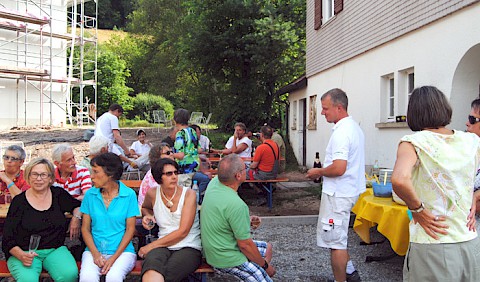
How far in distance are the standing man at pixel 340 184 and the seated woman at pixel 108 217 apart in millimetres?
1594

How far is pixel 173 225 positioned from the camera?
12.0ft

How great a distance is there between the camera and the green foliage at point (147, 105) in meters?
A: 35.6

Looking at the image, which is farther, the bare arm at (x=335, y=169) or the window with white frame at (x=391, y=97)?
the window with white frame at (x=391, y=97)

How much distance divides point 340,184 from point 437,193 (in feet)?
5.36

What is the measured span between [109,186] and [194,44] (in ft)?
46.9

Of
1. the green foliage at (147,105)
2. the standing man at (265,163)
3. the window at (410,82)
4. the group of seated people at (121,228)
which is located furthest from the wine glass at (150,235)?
the green foliage at (147,105)

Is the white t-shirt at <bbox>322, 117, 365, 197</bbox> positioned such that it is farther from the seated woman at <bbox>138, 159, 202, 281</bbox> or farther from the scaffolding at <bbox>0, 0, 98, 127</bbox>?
A: the scaffolding at <bbox>0, 0, 98, 127</bbox>

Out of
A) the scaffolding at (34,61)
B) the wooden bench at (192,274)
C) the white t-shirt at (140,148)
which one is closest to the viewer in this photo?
the wooden bench at (192,274)

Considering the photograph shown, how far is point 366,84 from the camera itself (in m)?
9.48

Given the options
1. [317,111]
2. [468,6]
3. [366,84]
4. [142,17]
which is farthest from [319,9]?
[142,17]

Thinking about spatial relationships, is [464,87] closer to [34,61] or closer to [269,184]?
[269,184]

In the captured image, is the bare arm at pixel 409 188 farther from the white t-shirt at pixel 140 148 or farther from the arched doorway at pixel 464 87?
the white t-shirt at pixel 140 148

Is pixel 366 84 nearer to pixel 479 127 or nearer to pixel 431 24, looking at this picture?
pixel 431 24

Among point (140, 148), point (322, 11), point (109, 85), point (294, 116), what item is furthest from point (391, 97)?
point (109, 85)
